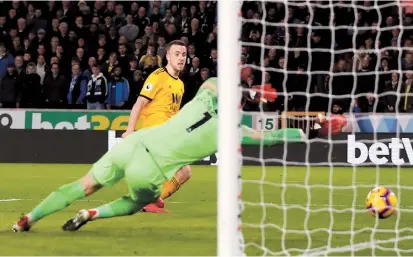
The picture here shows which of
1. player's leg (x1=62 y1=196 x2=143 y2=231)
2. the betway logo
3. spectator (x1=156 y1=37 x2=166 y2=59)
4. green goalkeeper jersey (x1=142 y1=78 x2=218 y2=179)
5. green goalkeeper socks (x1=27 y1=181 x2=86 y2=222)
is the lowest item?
the betway logo

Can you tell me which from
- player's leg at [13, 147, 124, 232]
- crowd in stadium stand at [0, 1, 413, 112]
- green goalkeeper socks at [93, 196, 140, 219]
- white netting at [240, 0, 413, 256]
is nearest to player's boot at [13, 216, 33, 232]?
player's leg at [13, 147, 124, 232]

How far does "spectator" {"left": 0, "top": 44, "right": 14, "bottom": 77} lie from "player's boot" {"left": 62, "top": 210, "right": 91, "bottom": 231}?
32.2 feet

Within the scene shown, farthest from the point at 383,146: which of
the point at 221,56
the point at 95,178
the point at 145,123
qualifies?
the point at 221,56

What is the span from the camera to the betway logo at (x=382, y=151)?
15.1 metres

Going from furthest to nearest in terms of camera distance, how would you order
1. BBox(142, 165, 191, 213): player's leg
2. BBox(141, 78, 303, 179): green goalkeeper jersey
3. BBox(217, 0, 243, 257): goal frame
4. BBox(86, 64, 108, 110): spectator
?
BBox(86, 64, 108, 110): spectator → BBox(142, 165, 191, 213): player's leg → BBox(141, 78, 303, 179): green goalkeeper jersey → BBox(217, 0, 243, 257): goal frame

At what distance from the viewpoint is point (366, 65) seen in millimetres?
14883

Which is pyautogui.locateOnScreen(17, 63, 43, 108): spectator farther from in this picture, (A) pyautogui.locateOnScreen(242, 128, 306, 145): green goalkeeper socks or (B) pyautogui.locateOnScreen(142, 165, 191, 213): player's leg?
(A) pyautogui.locateOnScreen(242, 128, 306, 145): green goalkeeper socks

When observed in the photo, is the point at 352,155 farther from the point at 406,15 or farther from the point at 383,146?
the point at 406,15

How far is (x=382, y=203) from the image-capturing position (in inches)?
292

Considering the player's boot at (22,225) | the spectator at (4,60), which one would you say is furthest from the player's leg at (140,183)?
the spectator at (4,60)

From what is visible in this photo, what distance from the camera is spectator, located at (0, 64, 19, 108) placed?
16.5 metres

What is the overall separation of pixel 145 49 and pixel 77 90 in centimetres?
146

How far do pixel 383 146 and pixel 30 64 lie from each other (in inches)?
246

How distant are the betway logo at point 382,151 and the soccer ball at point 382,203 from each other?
761 centimetres
